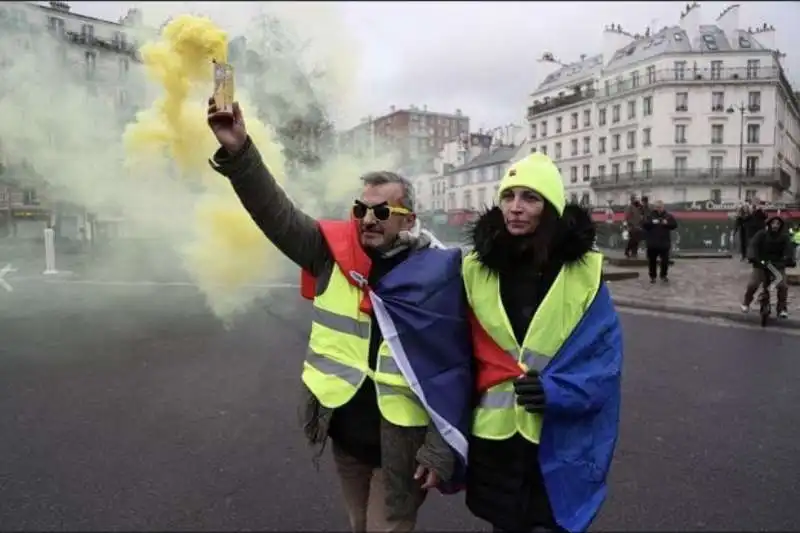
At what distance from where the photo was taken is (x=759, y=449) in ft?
12.5

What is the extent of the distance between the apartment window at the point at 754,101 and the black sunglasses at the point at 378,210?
7.45 m

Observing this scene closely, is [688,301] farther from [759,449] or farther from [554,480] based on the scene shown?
[554,480]

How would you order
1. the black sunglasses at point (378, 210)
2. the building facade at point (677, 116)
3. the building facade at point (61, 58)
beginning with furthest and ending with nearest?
the building facade at point (677, 116) < the building facade at point (61, 58) < the black sunglasses at point (378, 210)

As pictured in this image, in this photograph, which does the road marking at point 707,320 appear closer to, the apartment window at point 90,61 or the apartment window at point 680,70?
the apartment window at point 680,70

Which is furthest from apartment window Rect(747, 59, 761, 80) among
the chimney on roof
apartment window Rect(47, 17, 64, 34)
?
apartment window Rect(47, 17, 64, 34)

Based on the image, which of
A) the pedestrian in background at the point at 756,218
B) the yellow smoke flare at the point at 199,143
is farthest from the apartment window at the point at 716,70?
the yellow smoke flare at the point at 199,143

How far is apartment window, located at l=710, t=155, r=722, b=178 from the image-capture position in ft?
92.3

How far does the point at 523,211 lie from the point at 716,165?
31661 mm

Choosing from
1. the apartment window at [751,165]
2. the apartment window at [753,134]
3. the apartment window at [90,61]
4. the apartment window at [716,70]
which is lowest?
the apartment window at [751,165]

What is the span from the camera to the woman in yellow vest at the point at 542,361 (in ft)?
6.14

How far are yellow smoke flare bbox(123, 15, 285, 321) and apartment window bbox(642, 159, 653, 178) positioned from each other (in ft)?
99.7

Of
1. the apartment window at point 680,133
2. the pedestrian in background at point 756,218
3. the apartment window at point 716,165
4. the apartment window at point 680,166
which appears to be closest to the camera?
the pedestrian in background at point 756,218

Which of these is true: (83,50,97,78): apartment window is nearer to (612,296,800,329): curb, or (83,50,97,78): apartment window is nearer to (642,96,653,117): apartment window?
(612,296,800,329): curb

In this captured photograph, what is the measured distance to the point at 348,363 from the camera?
2020mm
